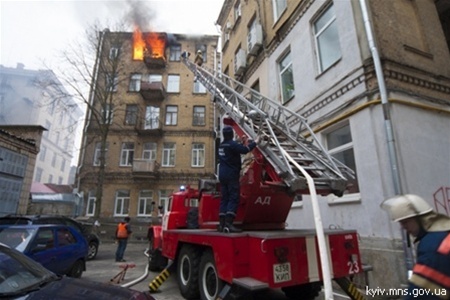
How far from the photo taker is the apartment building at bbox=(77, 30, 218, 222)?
22.6m

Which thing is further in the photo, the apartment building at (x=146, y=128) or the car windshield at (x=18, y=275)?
the apartment building at (x=146, y=128)

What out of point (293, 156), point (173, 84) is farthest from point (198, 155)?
point (293, 156)

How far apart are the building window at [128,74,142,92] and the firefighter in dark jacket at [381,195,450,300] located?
27.4m

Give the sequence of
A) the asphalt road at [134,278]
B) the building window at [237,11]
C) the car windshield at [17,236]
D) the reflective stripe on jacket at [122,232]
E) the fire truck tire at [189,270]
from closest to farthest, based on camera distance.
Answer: the fire truck tire at [189,270], the asphalt road at [134,278], the car windshield at [17,236], the reflective stripe on jacket at [122,232], the building window at [237,11]

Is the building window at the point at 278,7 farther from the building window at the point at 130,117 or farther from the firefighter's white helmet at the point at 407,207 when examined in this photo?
the building window at the point at 130,117

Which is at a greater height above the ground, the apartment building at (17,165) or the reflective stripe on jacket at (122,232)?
the apartment building at (17,165)

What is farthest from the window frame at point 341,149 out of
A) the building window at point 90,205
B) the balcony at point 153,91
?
the building window at point 90,205

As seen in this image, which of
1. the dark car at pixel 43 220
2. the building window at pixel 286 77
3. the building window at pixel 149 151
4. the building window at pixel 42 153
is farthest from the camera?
the building window at pixel 42 153

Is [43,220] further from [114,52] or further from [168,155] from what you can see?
[114,52]

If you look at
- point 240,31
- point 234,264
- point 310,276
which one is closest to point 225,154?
point 234,264

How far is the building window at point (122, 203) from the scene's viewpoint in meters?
22.5

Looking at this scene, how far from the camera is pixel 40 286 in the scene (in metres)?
3.08

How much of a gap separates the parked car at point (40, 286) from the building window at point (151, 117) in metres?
22.2

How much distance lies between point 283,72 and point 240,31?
646cm
